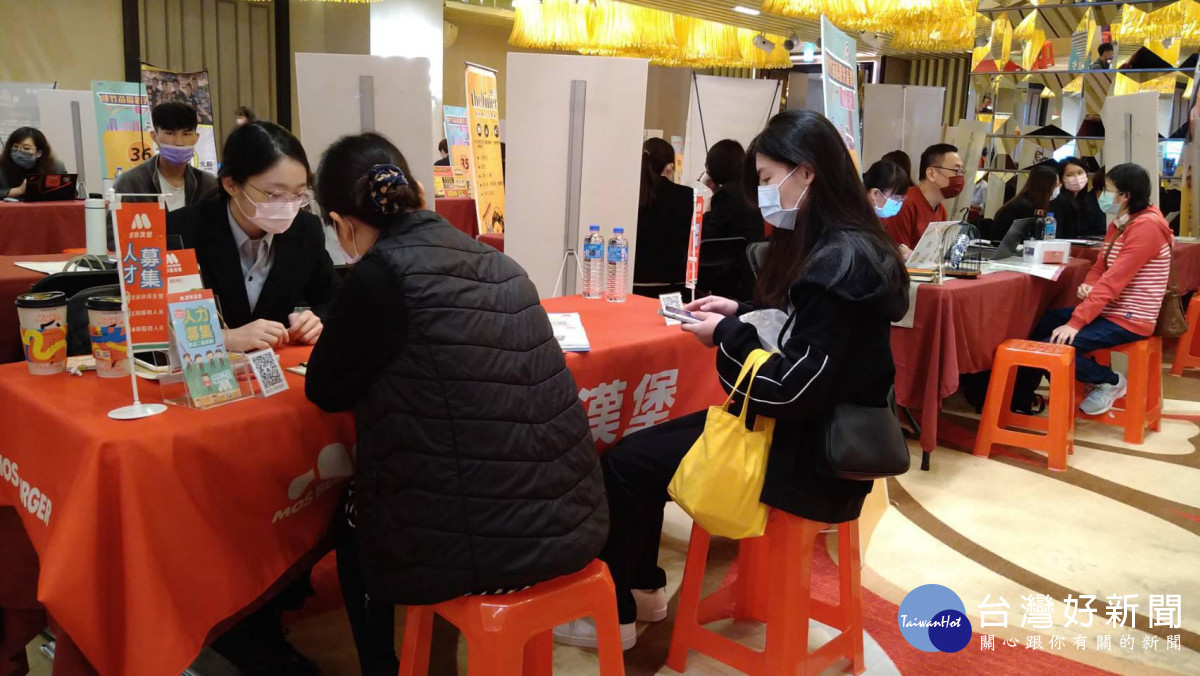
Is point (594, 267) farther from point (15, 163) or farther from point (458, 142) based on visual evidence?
point (15, 163)

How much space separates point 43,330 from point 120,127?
165 inches

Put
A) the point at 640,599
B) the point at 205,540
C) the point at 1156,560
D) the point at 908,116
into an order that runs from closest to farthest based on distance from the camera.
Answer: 1. the point at 205,540
2. the point at 640,599
3. the point at 1156,560
4. the point at 908,116

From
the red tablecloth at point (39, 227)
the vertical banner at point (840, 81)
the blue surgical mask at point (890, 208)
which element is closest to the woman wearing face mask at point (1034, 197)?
the blue surgical mask at point (890, 208)

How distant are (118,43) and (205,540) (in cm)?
867

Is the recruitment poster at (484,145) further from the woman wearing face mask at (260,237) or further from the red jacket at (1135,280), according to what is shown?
the red jacket at (1135,280)

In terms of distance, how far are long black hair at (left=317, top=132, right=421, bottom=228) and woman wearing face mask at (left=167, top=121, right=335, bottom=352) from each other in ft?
1.50

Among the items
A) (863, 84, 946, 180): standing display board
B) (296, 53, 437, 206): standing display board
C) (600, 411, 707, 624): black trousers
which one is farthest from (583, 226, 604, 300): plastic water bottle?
(863, 84, 946, 180): standing display board

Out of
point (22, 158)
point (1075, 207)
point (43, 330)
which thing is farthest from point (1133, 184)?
point (22, 158)

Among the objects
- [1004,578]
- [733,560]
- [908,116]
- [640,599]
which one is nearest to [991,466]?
[1004,578]

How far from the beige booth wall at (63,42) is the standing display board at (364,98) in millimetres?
5846

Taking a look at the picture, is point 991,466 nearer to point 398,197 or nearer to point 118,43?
point 398,197

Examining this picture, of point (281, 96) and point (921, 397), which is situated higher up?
point (281, 96)

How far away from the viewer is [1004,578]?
2896 mm

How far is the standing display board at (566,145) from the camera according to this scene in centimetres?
366
